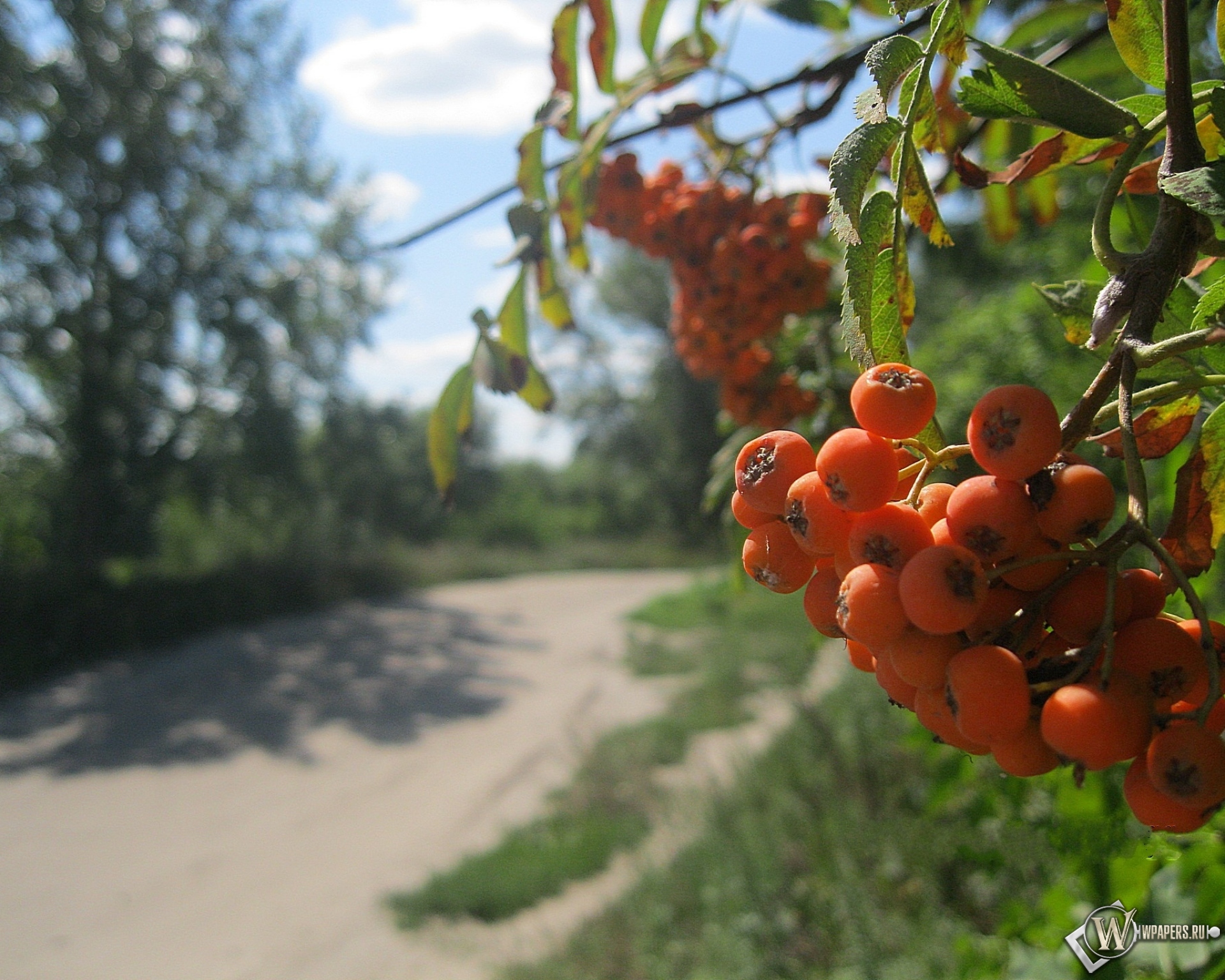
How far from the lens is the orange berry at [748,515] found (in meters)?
0.65

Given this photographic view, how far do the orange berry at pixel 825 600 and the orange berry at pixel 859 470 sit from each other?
0.09 metres

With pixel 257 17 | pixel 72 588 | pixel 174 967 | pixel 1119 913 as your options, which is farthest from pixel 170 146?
pixel 1119 913

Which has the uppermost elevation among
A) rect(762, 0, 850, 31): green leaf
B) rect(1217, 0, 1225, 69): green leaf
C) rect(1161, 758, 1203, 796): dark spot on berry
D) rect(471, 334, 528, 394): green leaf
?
rect(762, 0, 850, 31): green leaf

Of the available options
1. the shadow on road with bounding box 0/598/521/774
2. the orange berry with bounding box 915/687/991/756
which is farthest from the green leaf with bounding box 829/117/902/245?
the shadow on road with bounding box 0/598/521/774

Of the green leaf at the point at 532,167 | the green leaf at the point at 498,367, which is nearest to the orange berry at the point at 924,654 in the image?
the green leaf at the point at 498,367

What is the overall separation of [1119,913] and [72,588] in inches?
455

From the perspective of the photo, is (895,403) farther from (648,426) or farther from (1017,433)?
(648,426)

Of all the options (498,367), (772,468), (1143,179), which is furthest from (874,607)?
(498,367)

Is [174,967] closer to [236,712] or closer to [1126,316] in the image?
[236,712]

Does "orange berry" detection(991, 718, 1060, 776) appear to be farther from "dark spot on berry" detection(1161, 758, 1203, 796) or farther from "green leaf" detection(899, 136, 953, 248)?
"green leaf" detection(899, 136, 953, 248)

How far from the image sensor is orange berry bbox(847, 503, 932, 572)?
54 centimetres

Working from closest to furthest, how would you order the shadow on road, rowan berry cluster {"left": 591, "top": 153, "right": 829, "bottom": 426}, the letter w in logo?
the letter w in logo
rowan berry cluster {"left": 591, "top": 153, "right": 829, "bottom": 426}
the shadow on road

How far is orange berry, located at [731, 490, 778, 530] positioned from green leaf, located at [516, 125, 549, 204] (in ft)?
2.27

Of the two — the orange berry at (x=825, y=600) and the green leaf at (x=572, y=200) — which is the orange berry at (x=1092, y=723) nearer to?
the orange berry at (x=825, y=600)
